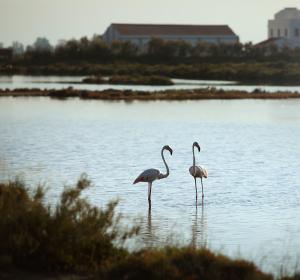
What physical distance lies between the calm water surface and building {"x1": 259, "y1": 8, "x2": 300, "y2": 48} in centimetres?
10936

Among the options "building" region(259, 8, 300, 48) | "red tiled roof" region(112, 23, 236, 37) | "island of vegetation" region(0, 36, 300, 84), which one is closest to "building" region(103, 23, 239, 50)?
"red tiled roof" region(112, 23, 236, 37)

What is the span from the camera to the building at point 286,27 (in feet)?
533

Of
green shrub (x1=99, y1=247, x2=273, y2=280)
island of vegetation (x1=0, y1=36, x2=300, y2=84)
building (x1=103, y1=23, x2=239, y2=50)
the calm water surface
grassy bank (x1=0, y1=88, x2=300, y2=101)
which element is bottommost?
the calm water surface

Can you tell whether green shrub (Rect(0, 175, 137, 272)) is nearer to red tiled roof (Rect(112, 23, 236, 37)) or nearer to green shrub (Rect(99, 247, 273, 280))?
green shrub (Rect(99, 247, 273, 280))

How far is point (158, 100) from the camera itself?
58.9 metres

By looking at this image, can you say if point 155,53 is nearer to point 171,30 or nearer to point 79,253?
point 171,30

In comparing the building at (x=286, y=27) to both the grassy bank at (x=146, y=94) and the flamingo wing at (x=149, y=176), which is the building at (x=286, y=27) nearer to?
the grassy bank at (x=146, y=94)

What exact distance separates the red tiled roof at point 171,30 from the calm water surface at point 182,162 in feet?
340

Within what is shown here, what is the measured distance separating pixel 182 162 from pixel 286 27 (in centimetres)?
15400

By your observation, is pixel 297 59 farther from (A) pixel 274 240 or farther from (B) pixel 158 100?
(A) pixel 274 240

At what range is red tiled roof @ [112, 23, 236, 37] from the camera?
517 feet

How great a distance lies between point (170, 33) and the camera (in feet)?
525

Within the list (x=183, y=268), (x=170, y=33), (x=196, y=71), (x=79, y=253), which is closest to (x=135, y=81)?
(x=196, y=71)

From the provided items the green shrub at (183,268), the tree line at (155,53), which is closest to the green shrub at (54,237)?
the green shrub at (183,268)
